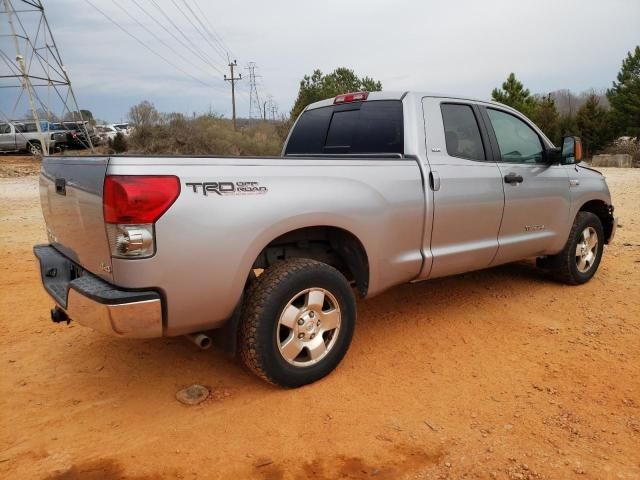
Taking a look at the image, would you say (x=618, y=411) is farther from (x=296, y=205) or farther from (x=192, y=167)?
(x=192, y=167)

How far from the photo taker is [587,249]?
5246 millimetres

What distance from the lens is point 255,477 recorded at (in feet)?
7.72

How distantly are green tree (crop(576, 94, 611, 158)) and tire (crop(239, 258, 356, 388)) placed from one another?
36.7 meters

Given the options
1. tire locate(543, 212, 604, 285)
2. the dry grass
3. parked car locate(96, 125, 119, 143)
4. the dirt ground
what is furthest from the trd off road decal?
parked car locate(96, 125, 119, 143)

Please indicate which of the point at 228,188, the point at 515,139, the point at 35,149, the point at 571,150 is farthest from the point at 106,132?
the point at 228,188

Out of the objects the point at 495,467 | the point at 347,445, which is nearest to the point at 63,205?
the point at 347,445

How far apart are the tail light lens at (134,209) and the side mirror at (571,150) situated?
12.2 ft

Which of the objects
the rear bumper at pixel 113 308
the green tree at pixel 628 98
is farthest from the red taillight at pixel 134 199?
the green tree at pixel 628 98

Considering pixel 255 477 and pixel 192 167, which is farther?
pixel 192 167

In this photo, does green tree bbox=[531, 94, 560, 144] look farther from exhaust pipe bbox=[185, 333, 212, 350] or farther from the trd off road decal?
exhaust pipe bbox=[185, 333, 212, 350]

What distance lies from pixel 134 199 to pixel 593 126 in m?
38.7

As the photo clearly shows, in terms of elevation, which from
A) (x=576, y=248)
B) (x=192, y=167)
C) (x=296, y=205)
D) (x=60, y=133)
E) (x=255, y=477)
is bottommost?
(x=255, y=477)

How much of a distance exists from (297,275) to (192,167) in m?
0.87

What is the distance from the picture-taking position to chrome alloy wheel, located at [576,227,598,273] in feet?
16.9
